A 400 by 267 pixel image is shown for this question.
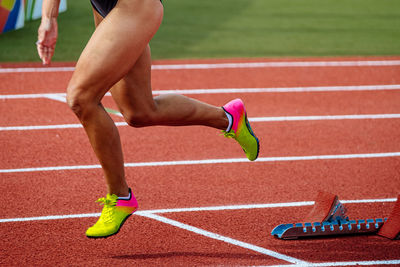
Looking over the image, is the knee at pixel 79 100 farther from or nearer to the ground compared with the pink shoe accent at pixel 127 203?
farther from the ground

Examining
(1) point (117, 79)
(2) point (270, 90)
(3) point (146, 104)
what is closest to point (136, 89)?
(3) point (146, 104)

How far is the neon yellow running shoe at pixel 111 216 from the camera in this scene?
3.36 m

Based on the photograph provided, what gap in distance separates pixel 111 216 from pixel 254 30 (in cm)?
789

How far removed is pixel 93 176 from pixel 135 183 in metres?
0.38

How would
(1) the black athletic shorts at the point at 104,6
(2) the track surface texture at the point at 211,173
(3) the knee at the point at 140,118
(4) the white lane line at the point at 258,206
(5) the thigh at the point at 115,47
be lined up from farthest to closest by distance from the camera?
(4) the white lane line at the point at 258,206
(2) the track surface texture at the point at 211,173
(3) the knee at the point at 140,118
(1) the black athletic shorts at the point at 104,6
(5) the thigh at the point at 115,47

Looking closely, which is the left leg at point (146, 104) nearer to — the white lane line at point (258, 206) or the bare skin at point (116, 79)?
the bare skin at point (116, 79)

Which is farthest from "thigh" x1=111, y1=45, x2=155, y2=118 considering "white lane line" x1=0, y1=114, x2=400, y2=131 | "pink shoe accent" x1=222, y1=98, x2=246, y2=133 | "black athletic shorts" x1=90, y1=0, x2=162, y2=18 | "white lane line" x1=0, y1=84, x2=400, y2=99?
"white lane line" x1=0, y1=84, x2=400, y2=99

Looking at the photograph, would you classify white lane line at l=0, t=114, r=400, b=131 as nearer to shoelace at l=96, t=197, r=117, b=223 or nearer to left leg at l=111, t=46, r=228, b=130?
left leg at l=111, t=46, r=228, b=130

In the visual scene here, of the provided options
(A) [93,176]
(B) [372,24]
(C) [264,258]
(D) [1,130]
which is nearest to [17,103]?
(D) [1,130]

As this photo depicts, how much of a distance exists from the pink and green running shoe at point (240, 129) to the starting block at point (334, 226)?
60 centimetres

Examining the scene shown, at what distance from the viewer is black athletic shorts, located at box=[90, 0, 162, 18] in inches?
128

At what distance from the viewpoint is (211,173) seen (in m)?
4.90

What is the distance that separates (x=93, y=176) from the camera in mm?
4848

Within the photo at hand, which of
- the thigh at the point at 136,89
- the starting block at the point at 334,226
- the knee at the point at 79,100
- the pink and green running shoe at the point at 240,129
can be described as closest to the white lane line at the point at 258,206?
the pink and green running shoe at the point at 240,129
